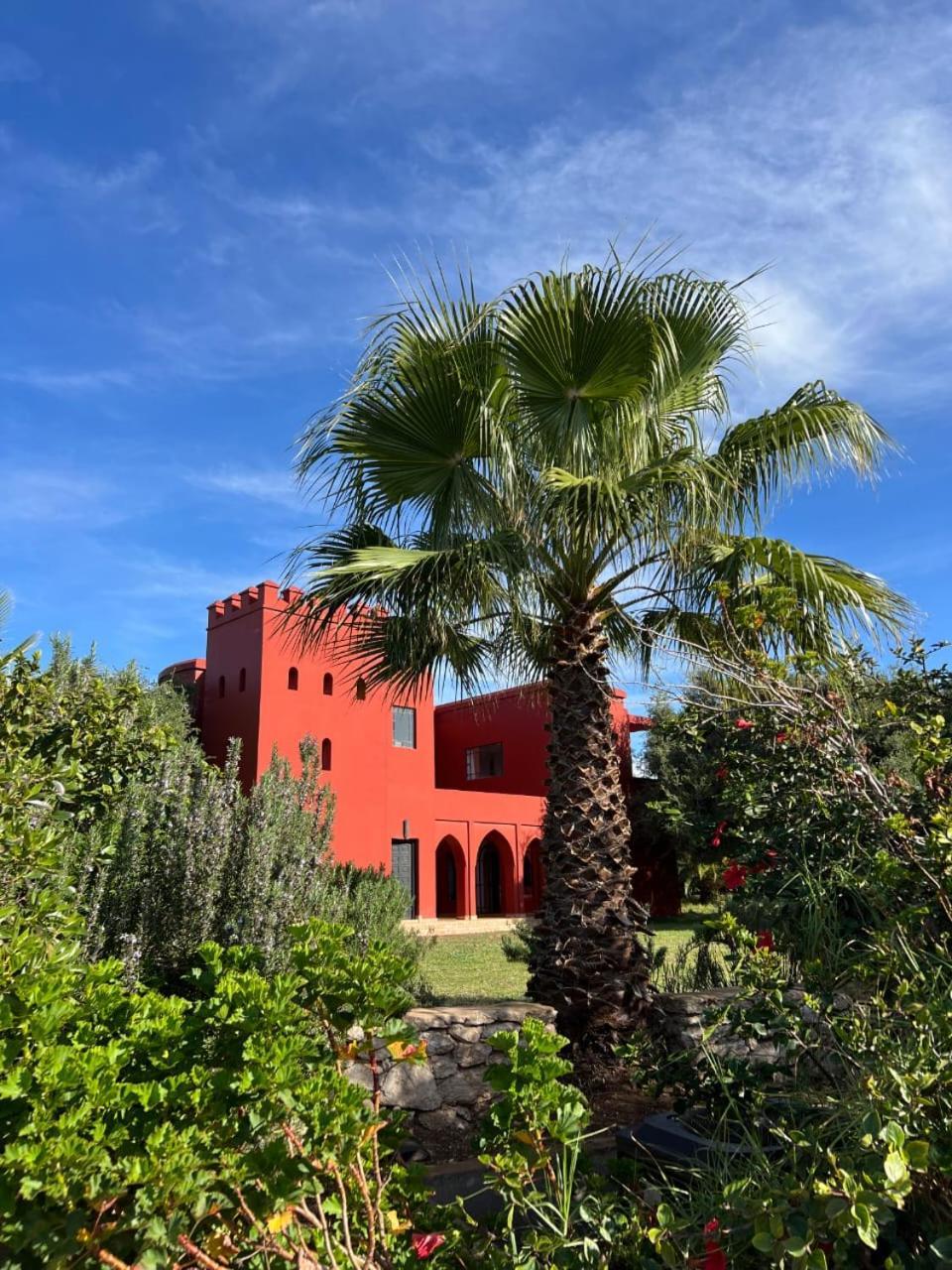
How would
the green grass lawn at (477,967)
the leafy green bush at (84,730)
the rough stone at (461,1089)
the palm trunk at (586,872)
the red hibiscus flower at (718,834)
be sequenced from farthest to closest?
the green grass lawn at (477,967) < the palm trunk at (586,872) < the rough stone at (461,1089) < the leafy green bush at (84,730) < the red hibiscus flower at (718,834)

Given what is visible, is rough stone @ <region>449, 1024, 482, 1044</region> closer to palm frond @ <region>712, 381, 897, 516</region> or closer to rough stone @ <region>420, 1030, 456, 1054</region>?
rough stone @ <region>420, 1030, 456, 1054</region>

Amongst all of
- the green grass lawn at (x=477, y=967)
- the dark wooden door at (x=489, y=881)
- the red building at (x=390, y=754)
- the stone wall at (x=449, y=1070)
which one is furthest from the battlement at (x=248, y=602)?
the stone wall at (x=449, y=1070)

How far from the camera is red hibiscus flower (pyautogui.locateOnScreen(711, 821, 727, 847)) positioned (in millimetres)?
4512

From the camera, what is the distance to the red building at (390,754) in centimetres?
1869

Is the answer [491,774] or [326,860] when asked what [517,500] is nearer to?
[326,860]

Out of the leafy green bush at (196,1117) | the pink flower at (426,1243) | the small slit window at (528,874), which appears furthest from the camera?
the small slit window at (528,874)

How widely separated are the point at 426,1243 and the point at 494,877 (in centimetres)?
2479

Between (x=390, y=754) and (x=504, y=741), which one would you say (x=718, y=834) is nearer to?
(x=390, y=754)

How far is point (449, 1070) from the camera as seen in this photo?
5.31 meters

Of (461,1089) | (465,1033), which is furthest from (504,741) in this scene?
(461,1089)

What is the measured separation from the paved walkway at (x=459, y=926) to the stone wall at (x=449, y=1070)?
15.0 metres

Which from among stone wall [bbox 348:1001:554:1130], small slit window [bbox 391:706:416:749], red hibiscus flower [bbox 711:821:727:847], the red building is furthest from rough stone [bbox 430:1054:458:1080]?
small slit window [bbox 391:706:416:749]

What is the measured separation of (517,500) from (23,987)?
15.1 ft

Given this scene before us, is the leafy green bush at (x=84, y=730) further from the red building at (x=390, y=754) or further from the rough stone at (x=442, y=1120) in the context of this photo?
the red building at (x=390, y=754)
